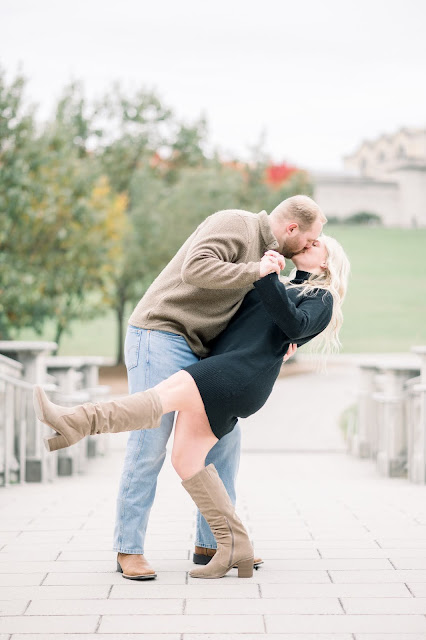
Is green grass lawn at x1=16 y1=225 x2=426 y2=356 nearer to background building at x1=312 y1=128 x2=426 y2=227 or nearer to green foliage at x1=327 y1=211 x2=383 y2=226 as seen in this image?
green foliage at x1=327 y1=211 x2=383 y2=226

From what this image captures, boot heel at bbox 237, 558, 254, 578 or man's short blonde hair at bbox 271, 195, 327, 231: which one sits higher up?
man's short blonde hair at bbox 271, 195, 327, 231

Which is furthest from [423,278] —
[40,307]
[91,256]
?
[40,307]

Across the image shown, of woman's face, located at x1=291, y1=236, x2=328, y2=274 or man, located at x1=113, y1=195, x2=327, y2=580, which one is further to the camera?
woman's face, located at x1=291, y1=236, x2=328, y2=274

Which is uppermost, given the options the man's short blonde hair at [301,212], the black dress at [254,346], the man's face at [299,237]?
the man's short blonde hair at [301,212]

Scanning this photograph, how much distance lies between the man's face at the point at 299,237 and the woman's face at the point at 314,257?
30mm

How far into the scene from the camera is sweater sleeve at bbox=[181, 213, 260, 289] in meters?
3.54

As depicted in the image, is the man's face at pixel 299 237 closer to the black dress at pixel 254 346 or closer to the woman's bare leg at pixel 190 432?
the black dress at pixel 254 346

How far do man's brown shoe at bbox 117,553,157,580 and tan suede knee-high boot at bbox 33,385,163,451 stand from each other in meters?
0.59

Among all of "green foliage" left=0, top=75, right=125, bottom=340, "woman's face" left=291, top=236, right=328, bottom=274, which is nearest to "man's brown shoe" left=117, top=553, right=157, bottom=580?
"woman's face" left=291, top=236, right=328, bottom=274

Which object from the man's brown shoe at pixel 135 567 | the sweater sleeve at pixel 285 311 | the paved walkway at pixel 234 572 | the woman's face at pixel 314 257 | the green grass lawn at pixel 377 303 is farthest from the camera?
the green grass lawn at pixel 377 303

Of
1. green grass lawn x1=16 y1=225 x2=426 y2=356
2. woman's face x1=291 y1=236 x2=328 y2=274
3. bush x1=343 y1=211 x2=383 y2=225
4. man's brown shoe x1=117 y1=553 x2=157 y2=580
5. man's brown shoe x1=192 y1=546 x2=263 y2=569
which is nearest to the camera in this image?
man's brown shoe x1=117 y1=553 x2=157 y2=580

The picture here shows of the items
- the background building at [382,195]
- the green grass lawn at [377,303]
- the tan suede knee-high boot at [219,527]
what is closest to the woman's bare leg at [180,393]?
the tan suede knee-high boot at [219,527]

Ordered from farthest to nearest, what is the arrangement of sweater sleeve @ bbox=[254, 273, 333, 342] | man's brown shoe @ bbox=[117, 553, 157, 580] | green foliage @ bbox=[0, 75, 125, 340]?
green foliage @ bbox=[0, 75, 125, 340]
man's brown shoe @ bbox=[117, 553, 157, 580]
sweater sleeve @ bbox=[254, 273, 333, 342]

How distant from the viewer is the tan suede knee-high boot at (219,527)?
376 centimetres
